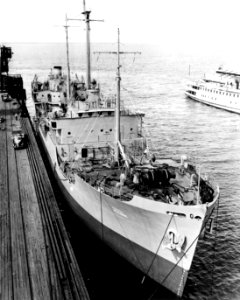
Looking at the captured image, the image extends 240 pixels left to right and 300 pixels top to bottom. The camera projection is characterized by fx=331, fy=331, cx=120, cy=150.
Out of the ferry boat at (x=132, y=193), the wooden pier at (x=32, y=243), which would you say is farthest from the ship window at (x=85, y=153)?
the wooden pier at (x=32, y=243)

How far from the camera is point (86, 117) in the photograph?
24.0m

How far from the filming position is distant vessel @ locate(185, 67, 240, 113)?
61125 mm

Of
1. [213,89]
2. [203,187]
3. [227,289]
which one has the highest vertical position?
[213,89]

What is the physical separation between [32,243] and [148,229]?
5.44 m

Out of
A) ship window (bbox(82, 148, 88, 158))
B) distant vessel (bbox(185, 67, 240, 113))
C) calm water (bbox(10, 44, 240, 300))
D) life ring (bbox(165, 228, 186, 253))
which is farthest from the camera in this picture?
distant vessel (bbox(185, 67, 240, 113))

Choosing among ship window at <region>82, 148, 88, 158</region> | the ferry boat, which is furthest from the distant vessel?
ship window at <region>82, 148, 88, 158</region>

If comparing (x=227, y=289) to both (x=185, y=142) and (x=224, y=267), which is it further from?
(x=185, y=142)

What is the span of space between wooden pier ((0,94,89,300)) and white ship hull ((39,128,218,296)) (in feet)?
8.23

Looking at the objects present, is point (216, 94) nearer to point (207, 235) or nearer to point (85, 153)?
point (85, 153)

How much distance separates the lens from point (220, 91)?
64.6 metres

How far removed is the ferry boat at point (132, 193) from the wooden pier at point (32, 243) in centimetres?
241

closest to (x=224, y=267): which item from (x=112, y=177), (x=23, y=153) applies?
(x=112, y=177)

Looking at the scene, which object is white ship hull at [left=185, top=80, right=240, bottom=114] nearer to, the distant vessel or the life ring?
the distant vessel

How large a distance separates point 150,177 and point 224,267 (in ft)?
21.8
